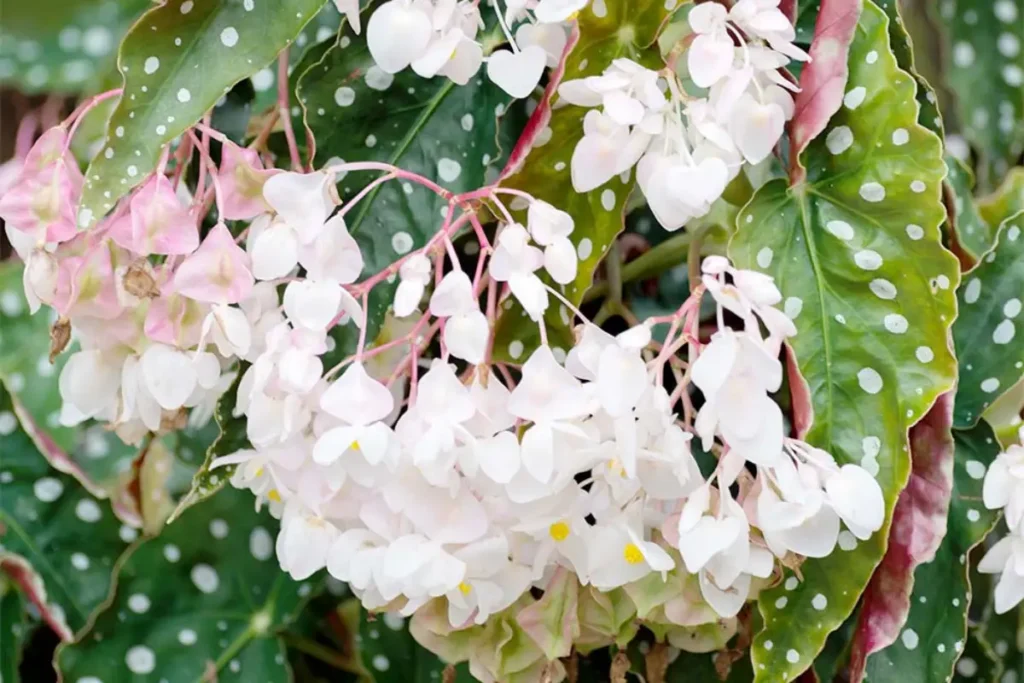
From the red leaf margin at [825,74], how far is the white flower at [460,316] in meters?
0.21

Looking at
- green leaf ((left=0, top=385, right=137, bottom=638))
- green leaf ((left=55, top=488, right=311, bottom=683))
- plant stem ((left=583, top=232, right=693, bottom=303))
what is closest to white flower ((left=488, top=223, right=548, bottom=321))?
plant stem ((left=583, top=232, right=693, bottom=303))

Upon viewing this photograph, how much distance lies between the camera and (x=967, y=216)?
74 cm

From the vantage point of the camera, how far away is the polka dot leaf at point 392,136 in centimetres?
58

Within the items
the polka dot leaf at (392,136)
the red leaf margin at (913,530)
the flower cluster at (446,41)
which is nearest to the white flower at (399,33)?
the flower cluster at (446,41)

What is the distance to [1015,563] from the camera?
522mm

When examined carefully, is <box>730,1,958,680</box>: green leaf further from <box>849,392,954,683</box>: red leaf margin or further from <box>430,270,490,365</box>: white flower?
<box>430,270,490,365</box>: white flower

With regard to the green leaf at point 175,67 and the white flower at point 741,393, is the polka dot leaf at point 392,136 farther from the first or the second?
the white flower at point 741,393

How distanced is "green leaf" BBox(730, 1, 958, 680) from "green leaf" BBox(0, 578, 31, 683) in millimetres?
572

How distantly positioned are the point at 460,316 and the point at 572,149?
0.14m

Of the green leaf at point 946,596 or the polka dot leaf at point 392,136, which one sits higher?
the polka dot leaf at point 392,136

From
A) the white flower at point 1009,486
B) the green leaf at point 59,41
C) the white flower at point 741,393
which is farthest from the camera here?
the green leaf at point 59,41

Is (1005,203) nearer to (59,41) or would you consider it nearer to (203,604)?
(203,604)

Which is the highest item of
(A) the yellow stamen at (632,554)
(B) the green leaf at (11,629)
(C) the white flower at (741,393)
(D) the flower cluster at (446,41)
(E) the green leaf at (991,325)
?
(D) the flower cluster at (446,41)

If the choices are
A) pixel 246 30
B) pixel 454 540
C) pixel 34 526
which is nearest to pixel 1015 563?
pixel 454 540
